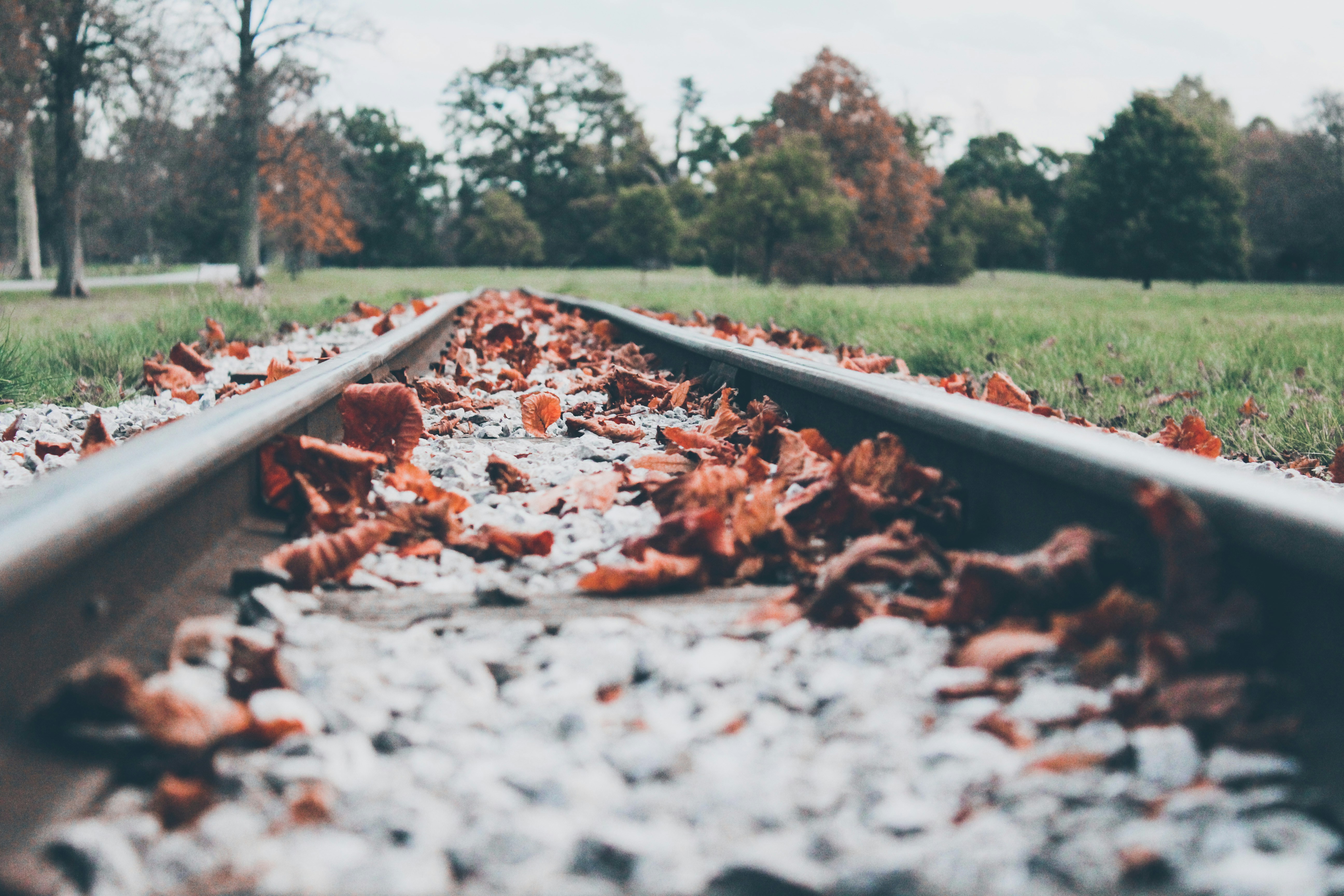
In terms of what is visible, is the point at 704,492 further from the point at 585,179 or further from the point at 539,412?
the point at 585,179

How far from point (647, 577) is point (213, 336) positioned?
640 centimetres

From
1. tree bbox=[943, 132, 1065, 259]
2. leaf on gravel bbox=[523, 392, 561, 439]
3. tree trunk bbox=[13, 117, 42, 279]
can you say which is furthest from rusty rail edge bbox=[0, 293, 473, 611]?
tree bbox=[943, 132, 1065, 259]

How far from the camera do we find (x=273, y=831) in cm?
108

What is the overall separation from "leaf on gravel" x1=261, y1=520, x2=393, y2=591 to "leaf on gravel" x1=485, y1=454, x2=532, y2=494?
0.74m

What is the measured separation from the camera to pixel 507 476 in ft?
9.09

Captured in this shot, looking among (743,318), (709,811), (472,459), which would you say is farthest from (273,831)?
(743,318)

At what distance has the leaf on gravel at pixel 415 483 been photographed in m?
2.48

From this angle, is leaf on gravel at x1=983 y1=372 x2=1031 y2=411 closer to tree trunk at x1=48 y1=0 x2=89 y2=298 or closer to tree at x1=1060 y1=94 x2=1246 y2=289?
tree trunk at x1=48 y1=0 x2=89 y2=298

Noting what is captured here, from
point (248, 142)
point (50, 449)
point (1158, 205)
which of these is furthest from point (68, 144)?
point (1158, 205)

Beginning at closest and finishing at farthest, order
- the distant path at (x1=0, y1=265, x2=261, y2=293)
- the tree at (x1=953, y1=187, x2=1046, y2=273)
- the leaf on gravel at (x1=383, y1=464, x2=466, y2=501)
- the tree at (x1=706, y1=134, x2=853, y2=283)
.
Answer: the leaf on gravel at (x1=383, y1=464, x2=466, y2=501)
the distant path at (x1=0, y1=265, x2=261, y2=293)
the tree at (x1=706, y1=134, x2=853, y2=283)
the tree at (x1=953, y1=187, x2=1046, y2=273)

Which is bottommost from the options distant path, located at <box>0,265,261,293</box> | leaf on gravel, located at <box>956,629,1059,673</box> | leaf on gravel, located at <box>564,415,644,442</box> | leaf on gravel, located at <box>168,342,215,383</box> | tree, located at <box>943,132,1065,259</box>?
leaf on gravel, located at <box>956,629,1059,673</box>

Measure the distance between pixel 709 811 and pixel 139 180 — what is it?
27.7m

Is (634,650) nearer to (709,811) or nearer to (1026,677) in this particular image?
(709,811)

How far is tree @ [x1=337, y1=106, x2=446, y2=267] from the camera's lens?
68500 millimetres
